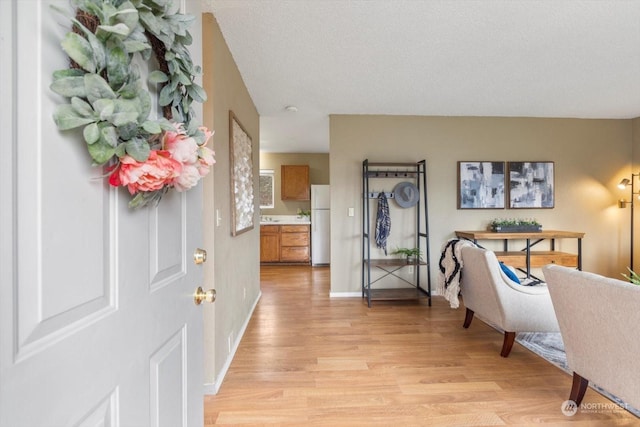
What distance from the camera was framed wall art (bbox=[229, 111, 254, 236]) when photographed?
7.77 ft

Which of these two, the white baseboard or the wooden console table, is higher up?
the wooden console table

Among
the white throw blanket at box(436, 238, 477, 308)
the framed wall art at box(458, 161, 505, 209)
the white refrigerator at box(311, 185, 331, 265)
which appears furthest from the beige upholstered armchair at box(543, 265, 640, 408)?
the white refrigerator at box(311, 185, 331, 265)

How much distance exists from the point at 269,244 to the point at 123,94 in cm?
563

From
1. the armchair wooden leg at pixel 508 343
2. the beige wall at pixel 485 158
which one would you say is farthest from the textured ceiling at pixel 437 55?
the armchair wooden leg at pixel 508 343

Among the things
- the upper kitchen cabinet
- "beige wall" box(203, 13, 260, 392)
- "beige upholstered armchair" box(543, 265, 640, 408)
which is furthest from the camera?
the upper kitchen cabinet

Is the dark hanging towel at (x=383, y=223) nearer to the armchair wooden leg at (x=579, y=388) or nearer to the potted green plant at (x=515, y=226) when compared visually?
the potted green plant at (x=515, y=226)

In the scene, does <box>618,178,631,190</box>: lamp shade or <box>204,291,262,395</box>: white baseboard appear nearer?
<box>204,291,262,395</box>: white baseboard

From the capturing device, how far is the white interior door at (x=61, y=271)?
15.4 inches

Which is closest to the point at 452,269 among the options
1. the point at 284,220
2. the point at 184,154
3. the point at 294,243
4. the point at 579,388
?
the point at 579,388

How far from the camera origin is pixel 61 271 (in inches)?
18.6

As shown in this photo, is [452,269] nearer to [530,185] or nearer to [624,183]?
[530,185]

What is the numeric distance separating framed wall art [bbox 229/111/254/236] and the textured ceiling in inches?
23.5

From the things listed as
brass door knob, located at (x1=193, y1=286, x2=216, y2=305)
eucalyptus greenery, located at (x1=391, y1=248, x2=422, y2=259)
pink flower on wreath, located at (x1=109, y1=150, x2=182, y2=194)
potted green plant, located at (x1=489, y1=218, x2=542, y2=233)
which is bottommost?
eucalyptus greenery, located at (x1=391, y1=248, x2=422, y2=259)

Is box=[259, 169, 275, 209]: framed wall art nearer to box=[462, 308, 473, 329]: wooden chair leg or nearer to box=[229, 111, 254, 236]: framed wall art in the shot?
box=[229, 111, 254, 236]: framed wall art
